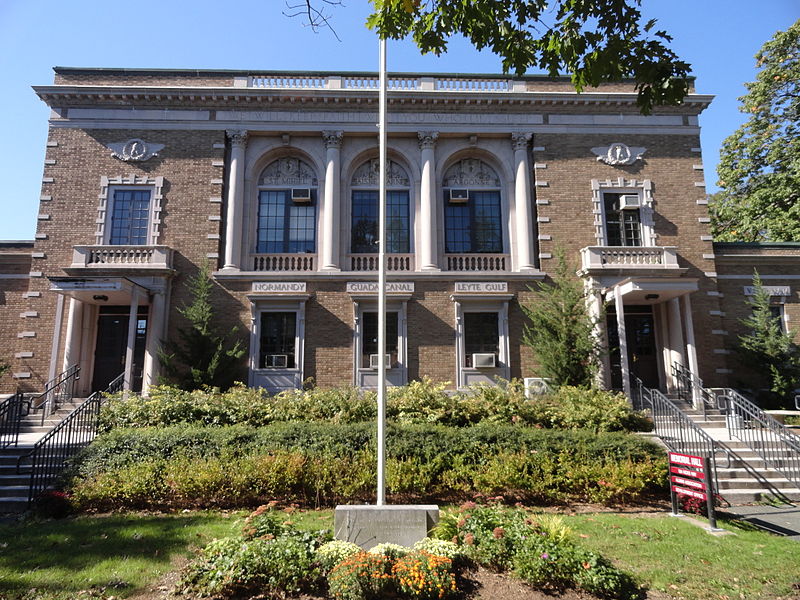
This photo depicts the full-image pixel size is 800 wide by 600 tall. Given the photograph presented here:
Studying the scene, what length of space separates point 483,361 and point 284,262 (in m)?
8.36

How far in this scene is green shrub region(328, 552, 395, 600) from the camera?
5178 millimetres

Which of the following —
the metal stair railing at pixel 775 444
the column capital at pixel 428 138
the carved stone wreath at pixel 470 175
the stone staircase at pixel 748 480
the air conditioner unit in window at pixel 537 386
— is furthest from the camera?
the carved stone wreath at pixel 470 175

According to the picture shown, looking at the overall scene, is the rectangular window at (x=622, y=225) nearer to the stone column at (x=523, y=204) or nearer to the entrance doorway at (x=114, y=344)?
the stone column at (x=523, y=204)

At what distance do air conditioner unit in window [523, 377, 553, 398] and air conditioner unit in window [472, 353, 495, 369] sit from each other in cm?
135

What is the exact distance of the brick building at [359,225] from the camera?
57.6ft

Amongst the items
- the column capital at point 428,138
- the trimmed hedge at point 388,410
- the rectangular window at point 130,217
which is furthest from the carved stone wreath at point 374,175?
the trimmed hedge at point 388,410

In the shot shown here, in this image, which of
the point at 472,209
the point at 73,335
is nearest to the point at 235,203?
the point at 73,335

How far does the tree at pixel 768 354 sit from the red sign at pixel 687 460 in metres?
11.0

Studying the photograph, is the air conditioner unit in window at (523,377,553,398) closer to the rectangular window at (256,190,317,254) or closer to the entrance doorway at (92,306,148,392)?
the rectangular window at (256,190,317,254)

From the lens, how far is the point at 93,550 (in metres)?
6.77

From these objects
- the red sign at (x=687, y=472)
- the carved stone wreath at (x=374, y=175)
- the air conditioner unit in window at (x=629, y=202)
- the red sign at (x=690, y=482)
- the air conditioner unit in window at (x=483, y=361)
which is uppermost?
the carved stone wreath at (x=374, y=175)

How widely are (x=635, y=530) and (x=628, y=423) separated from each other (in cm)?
A: 489

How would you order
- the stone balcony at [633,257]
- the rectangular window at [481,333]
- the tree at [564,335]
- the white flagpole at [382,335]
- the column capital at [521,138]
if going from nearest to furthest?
the white flagpole at [382,335] → the tree at [564,335] → the stone balcony at [633,257] → the rectangular window at [481,333] → the column capital at [521,138]

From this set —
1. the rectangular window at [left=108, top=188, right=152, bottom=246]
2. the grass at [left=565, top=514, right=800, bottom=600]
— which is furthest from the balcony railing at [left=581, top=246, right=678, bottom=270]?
the rectangular window at [left=108, top=188, right=152, bottom=246]
